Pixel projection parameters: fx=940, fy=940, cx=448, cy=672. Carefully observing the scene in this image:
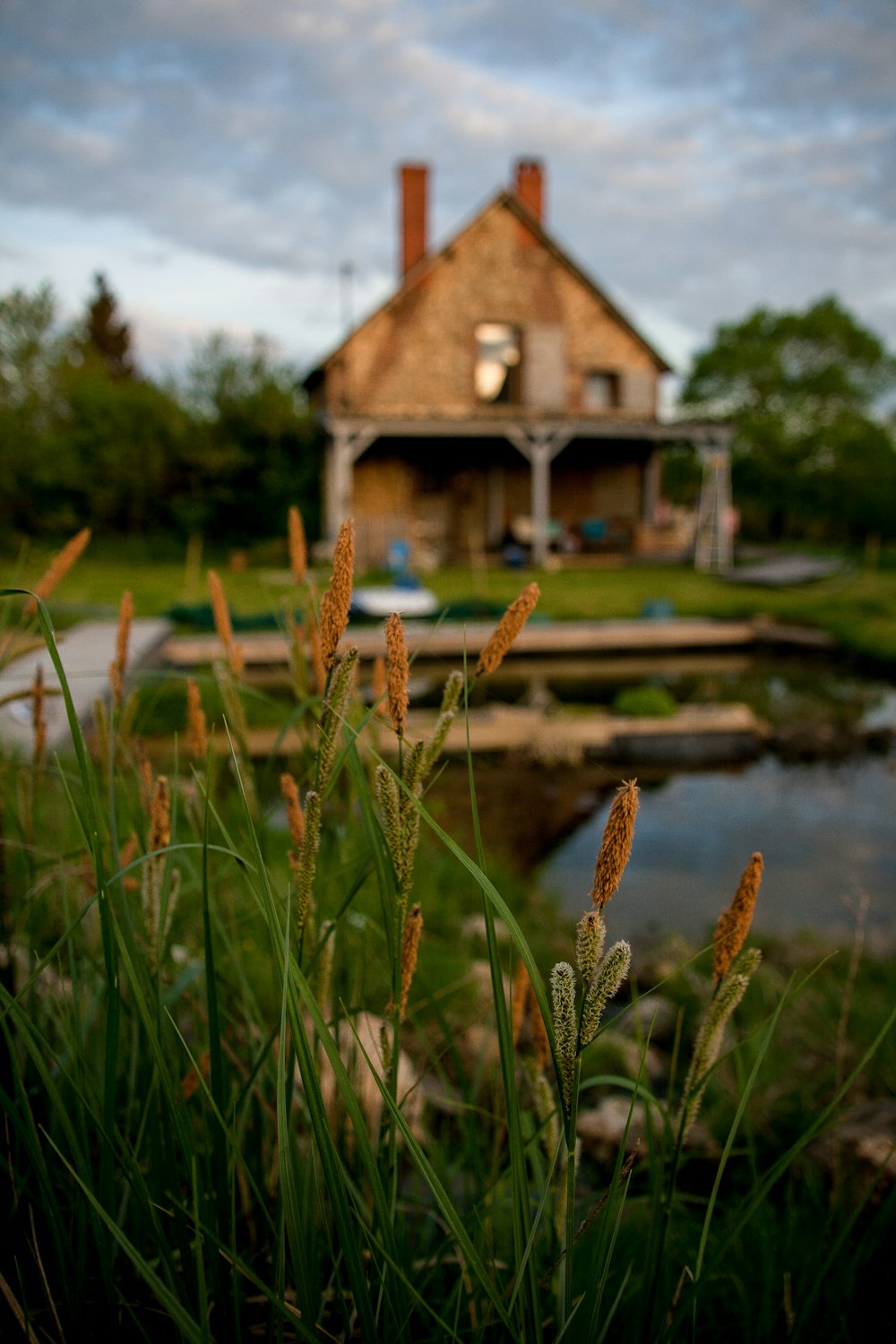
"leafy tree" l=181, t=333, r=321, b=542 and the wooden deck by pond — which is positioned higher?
"leafy tree" l=181, t=333, r=321, b=542

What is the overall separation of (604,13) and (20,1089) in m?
11.9

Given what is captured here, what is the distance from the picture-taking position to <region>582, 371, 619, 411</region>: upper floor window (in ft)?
64.8

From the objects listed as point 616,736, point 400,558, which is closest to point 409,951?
point 616,736

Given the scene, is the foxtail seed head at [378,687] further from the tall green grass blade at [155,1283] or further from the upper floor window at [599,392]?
the upper floor window at [599,392]

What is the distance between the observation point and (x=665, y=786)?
6863 millimetres

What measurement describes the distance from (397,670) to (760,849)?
5.36 m

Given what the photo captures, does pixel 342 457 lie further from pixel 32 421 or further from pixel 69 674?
pixel 69 674

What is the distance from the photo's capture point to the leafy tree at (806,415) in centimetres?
3131

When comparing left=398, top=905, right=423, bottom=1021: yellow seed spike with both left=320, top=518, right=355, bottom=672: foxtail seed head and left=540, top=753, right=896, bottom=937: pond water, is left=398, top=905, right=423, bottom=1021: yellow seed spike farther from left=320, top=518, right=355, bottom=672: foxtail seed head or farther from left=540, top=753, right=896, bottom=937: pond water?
left=540, top=753, right=896, bottom=937: pond water

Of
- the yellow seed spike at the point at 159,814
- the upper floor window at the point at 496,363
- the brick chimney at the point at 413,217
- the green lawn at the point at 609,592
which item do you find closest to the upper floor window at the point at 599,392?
the upper floor window at the point at 496,363

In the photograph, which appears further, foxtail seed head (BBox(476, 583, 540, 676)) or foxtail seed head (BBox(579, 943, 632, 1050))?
foxtail seed head (BBox(476, 583, 540, 676))

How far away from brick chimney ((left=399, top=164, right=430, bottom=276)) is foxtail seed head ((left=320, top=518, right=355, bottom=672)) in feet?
64.3

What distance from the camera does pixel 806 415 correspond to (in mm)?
32844

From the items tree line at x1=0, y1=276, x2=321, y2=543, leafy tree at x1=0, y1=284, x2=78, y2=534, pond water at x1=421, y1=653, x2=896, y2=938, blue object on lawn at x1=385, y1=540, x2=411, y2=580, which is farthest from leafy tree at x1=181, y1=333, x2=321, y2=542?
pond water at x1=421, y1=653, x2=896, y2=938
